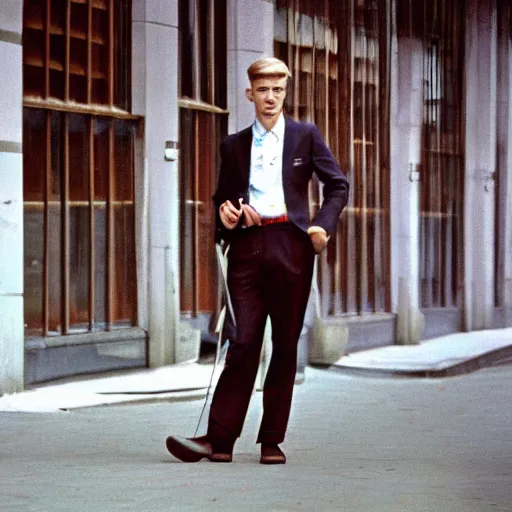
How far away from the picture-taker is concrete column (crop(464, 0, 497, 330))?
62.4 ft

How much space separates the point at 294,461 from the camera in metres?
8.02

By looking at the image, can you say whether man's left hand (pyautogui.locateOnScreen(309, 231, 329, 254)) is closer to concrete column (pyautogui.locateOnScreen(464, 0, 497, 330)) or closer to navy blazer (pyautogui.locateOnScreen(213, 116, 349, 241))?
navy blazer (pyautogui.locateOnScreen(213, 116, 349, 241))

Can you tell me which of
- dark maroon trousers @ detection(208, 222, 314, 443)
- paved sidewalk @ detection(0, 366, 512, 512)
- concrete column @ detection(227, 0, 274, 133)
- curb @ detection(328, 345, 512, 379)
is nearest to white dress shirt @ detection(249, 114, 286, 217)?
dark maroon trousers @ detection(208, 222, 314, 443)

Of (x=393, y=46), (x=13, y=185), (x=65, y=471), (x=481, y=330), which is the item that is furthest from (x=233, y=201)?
(x=481, y=330)

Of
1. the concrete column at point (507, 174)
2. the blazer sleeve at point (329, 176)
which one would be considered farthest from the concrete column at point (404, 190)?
the blazer sleeve at point (329, 176)

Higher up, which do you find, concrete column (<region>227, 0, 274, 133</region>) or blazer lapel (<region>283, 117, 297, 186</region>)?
concrete column (<region>227, 0, 274, 133</region>)

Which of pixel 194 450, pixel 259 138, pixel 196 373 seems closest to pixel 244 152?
pixel 259 138

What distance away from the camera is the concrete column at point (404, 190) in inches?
671

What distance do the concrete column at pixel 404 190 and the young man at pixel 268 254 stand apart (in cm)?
921

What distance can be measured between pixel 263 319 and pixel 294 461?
2.47ft

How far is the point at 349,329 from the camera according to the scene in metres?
15.8

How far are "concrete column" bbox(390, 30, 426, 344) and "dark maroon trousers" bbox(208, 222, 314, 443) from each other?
9261 mm

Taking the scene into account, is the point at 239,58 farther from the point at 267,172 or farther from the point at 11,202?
the point at 267,172

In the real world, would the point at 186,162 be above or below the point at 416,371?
above
